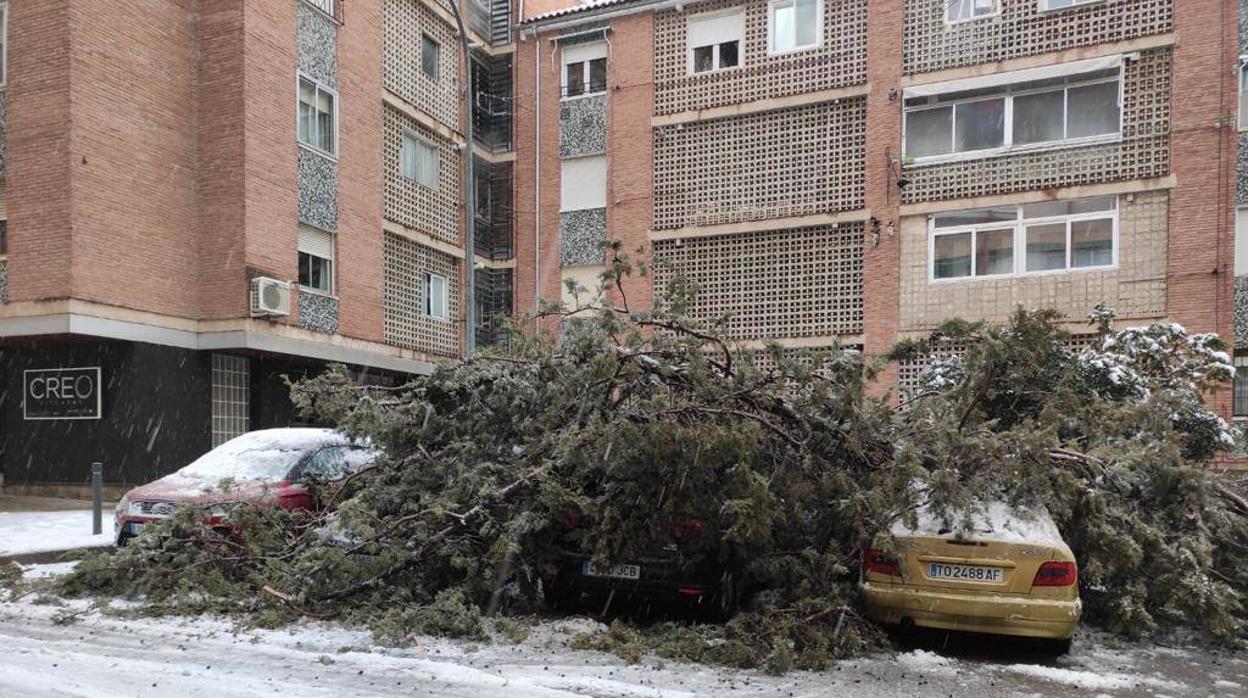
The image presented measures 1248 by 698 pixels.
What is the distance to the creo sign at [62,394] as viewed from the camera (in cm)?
1777

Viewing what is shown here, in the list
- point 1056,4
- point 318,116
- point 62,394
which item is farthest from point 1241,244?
point 62,394

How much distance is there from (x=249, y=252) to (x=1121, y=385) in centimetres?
1530

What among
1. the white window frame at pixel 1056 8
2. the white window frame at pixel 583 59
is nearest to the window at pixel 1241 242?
the white window frame at pixel 1056 8

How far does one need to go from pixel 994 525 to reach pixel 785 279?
1636 cm

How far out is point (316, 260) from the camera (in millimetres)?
21062

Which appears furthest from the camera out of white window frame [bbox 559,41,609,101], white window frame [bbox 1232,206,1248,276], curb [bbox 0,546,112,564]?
white window frame [bbox 559,41,609,101]

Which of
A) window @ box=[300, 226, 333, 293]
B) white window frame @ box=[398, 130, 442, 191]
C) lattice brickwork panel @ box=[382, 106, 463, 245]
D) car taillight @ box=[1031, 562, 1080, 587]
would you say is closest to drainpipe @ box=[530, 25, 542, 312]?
lattice brickwork panel @ box=[382, 106, 463, 245]

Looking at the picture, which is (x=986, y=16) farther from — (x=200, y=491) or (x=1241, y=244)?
(x=200, y=491)

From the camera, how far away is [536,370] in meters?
8.70

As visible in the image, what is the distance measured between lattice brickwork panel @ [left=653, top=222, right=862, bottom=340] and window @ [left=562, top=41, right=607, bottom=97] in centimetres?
538

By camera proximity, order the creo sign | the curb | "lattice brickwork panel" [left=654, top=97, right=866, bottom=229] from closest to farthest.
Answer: the curb < the creo sign < "lattice brickwork panel" [left=654, top=97, right=866, bottom=229]

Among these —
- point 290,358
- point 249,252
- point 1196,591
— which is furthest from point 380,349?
point 1196,591

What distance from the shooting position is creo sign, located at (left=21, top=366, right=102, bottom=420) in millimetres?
17766

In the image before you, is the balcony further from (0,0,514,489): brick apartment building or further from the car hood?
the car hood
